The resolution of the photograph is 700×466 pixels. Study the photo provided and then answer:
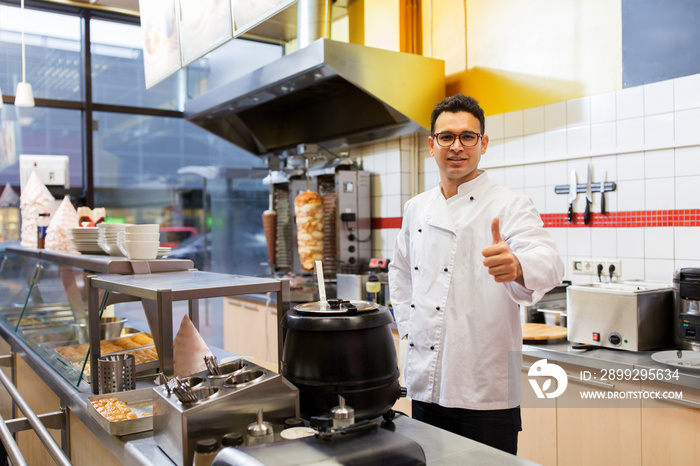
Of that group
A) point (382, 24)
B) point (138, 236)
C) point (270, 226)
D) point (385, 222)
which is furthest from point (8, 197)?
point (138, 236)

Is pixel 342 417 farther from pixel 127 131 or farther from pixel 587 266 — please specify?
pixel 127 131

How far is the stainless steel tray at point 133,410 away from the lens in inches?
60.7

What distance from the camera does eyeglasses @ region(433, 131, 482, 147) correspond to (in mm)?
1910

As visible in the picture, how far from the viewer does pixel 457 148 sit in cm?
192

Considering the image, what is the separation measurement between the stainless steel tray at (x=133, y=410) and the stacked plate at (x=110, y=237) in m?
0.76

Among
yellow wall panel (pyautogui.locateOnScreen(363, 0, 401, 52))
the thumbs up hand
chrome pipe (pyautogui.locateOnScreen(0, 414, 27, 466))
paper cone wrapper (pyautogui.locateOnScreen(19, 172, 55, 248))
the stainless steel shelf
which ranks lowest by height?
chrome pipe (pyautogui.locateOnScreen(0, 414, 27, 466))

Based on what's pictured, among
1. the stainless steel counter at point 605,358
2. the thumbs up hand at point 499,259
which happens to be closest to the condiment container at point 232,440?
the thumbs up hand at point 499,259

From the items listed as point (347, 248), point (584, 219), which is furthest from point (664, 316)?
point (347, 248)

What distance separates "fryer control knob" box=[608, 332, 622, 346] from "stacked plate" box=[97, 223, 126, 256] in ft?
7.22

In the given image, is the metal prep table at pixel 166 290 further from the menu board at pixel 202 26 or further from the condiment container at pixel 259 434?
the menu board at pixel 202 26

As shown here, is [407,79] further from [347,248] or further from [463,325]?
[463,325]

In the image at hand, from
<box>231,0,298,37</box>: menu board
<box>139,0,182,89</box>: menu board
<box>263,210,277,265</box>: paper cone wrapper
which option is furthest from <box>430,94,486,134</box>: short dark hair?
<box>263,210,277,265</box>: paper cone wrapper

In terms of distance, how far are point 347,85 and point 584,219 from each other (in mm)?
2292

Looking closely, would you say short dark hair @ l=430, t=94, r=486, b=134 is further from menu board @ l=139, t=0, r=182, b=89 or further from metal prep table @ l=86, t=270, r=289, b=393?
menu board @ l=139, t=0, r=182, b=89
